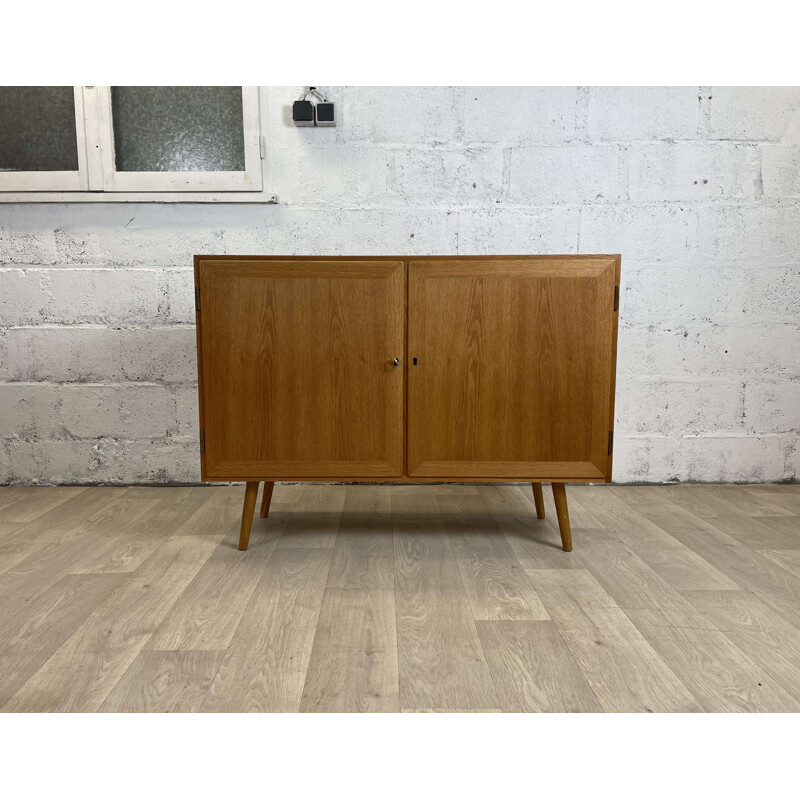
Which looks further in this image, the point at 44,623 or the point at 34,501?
the point at 34,501

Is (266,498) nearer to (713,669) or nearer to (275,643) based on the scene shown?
(275,643)

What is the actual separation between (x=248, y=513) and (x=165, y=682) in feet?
2.44

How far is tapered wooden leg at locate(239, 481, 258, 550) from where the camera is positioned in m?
1.91

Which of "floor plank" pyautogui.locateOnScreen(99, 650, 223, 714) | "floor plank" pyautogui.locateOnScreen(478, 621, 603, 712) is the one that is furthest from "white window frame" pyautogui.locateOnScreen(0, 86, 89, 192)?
"floor plank" pyautogui.locateOnScreen(478, 621, 603, 712)

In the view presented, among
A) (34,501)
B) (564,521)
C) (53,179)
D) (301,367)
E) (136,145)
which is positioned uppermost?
(136,145)

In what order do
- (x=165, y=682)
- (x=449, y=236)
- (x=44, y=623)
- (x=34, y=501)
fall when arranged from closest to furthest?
1. (x=165, y=682)
2. (x=44, y=623)
3. (x=34, y=501)
4. (x=449, y=236)

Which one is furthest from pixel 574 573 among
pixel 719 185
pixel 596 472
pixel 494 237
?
pixel 719 185

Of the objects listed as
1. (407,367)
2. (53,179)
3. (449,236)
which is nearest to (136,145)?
(53,179)

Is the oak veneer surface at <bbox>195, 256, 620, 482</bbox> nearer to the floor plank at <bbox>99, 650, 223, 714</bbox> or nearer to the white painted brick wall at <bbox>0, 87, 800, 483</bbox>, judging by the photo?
the floor plank at <bbox>99, 650, 223, 714</bbox>

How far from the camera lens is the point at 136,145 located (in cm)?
251

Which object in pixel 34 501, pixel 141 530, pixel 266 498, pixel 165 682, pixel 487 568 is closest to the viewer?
pixel 165 682

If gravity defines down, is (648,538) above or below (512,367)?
below

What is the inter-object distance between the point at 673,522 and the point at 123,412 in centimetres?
204
